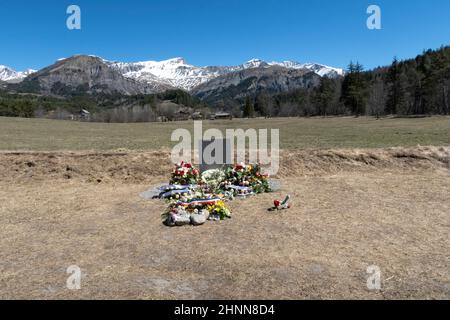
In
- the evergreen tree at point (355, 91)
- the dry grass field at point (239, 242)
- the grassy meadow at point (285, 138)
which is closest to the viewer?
the dry grass field at point (239, 242)

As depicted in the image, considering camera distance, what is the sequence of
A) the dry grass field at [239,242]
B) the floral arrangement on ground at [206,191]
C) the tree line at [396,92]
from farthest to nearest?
the tree line at [396,92] → the floral arrangement on ground at [206,191] → the dry grass field at [239,242]

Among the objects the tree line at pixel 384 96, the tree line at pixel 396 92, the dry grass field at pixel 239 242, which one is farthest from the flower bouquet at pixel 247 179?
the tree line at pixel 384 96

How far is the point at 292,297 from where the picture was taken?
15.5 feet

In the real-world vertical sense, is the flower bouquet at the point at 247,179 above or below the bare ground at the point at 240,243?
above

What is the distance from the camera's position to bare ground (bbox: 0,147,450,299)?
5016mm

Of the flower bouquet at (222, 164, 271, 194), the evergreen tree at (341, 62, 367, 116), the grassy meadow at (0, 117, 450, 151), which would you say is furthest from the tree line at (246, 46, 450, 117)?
the flower bouquet at (222, 164, 271, 194)

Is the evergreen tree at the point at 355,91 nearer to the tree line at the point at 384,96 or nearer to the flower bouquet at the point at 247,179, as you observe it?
the tree line at the point at 384,96

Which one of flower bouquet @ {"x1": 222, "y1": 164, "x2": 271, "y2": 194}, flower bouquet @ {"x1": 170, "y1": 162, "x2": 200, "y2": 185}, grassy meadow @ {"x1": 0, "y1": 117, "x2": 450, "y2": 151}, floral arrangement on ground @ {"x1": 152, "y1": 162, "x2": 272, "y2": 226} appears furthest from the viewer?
grassy meadow @ {"x1": 0, "y1": 117, "x2": 450, "y2": 151}

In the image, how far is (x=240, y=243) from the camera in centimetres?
671

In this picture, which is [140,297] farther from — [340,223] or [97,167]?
[97,167]

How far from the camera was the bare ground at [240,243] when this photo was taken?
5.02 m

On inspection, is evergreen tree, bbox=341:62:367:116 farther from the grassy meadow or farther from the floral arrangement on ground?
the floral arrangement on ground
